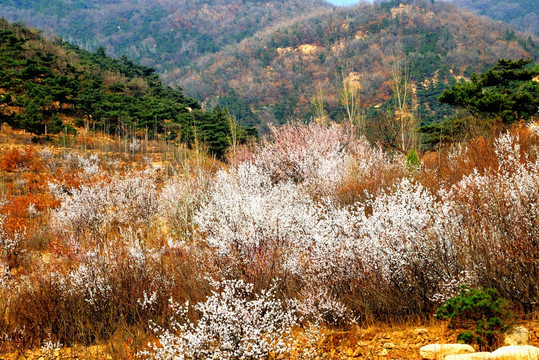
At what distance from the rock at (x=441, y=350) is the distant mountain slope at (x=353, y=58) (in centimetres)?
5124

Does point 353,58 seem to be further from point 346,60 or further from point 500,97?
point 500,97

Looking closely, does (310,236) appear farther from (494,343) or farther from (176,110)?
(176,110)

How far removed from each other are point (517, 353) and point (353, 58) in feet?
347

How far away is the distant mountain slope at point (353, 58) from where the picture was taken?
240ft

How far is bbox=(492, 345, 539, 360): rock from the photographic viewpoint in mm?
3207

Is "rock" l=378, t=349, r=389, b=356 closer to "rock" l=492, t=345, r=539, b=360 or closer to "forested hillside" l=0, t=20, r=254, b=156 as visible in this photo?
"rock" l=492, t=345, r=539, b=360

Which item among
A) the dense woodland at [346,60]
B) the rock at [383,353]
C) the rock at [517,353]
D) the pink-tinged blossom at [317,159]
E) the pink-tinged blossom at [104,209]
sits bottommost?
the pink-tinged blossom at [104,209]

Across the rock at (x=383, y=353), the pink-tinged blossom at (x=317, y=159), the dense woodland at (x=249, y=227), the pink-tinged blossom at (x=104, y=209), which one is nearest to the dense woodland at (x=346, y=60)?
the dense woodland at (x=249, y=227)

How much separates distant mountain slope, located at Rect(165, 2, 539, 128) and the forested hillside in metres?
32.8

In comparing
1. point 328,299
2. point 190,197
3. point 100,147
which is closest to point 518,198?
point 328,299

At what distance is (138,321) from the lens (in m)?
5.86

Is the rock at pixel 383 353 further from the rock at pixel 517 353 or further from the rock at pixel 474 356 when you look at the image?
the rock at pixel 517 353

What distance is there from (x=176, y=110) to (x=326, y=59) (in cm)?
8035

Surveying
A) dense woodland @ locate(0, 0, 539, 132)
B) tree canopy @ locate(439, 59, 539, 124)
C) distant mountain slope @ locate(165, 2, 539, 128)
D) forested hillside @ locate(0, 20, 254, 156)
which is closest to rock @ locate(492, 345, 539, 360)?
tree canopy @ locate(439, 59, 539, 124)
